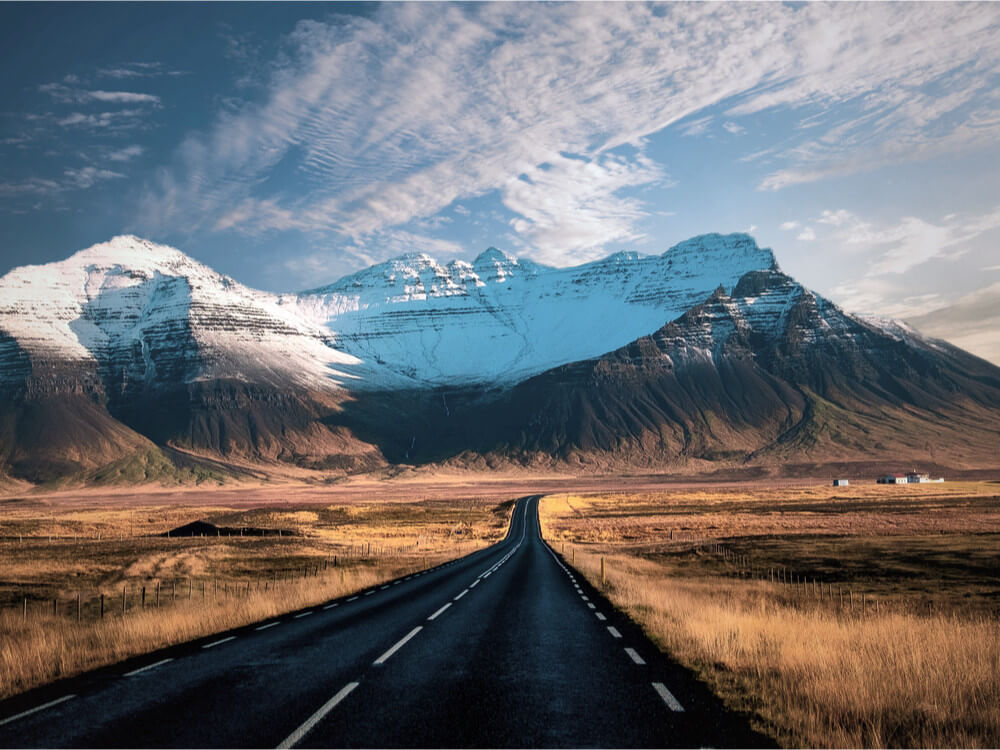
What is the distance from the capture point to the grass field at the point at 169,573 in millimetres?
14266

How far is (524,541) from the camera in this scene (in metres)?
56.3

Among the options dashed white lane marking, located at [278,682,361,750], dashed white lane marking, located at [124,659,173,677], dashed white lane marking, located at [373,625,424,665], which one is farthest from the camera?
dashed white lane marking, located at [373,625,424,665]

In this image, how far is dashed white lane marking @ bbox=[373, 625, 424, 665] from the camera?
11594mm

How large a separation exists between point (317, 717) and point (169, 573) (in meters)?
30.8

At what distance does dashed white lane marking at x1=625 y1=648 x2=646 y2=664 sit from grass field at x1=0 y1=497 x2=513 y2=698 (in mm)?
8826

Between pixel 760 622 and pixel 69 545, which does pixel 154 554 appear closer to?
pixel 69 545

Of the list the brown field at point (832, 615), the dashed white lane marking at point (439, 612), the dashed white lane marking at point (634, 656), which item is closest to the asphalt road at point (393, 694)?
the dashed white lane marking at point (634, 656)

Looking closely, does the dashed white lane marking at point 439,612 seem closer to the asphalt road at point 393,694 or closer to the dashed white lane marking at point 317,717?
the asphalt road at point 393,694

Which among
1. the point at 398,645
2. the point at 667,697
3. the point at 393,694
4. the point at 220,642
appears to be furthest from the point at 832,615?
the point at 220,642

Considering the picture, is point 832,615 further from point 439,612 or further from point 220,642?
point 220,642

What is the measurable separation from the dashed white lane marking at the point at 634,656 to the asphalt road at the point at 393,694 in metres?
0.02

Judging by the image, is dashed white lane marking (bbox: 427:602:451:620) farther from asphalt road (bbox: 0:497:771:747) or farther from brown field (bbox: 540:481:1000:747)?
brown field (bbox: 540:481:1000:747)

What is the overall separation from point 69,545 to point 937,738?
55471 millimetres

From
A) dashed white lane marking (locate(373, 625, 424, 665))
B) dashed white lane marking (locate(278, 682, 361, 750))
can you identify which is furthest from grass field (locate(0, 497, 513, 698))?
dashed white lane marking (locate(278, 682, 361, 750))
